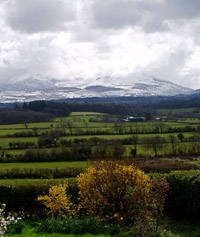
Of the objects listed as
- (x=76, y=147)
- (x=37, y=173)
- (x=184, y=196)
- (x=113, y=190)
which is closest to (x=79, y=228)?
(x=113, y=190)

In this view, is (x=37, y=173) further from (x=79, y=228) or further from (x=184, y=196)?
(x=79, y=228)

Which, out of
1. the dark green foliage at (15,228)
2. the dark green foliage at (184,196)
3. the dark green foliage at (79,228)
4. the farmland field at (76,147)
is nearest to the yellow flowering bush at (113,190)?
the dark green foliage at (79,228)

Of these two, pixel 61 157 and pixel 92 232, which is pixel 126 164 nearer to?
pixel 92 232

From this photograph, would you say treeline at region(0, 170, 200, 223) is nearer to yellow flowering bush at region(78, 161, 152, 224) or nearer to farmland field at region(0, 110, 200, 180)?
yellow flowering bush at region(78, 161, 152, 224)

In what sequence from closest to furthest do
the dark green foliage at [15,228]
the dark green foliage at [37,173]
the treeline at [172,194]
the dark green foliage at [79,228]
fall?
the dark green foliage at [79,228] < the dark green foliage at [15,228] < the treeline at [172,194] < the dark green foliage at [37,173]

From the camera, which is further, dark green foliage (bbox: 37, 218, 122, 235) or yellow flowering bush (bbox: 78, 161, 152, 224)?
yellow flowering bush (bbox: 78, 161, 152, 224)

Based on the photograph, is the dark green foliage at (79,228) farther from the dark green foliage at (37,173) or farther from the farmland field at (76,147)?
the farmland field at (76,147)

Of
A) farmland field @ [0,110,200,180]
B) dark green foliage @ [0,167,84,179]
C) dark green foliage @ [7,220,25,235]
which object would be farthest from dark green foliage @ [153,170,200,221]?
farmland field @ [0,110,200,180]

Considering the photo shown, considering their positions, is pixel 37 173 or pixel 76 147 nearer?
pixel 37 173

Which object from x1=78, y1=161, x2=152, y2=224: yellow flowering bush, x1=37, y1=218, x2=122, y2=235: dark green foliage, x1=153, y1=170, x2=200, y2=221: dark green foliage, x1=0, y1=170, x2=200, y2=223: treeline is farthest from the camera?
x1=0, y1=170, x2=200, y2=223: treeline

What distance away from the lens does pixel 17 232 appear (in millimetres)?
13570

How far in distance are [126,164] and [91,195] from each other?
2.80m

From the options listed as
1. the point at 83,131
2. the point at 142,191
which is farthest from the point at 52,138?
the point at 142,191

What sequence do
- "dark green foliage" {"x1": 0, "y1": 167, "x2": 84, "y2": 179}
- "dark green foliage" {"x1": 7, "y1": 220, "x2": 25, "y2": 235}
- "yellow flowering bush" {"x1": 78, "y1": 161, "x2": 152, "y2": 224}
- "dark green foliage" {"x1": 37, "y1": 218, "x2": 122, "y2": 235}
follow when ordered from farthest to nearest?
"dark green foliage" {"x1": 0, "y1": 167, "x2": 84, "y2": 179}, "yellow flowering bush" {"x1": 78, "y1": 161, "x2": 152, "y2": 224}, "dark green foliage" {"x1": 7, "y1": 220, "x2": 25, "y2": 235}, "dark green foliage" {"x1": 37, "y1": 218, "x2": 122, "y2": 235}
